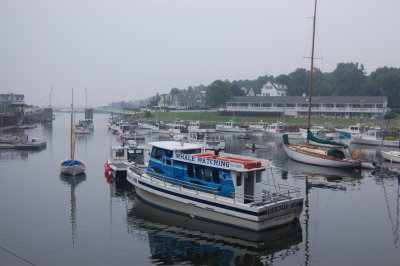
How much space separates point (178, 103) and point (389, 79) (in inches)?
3400

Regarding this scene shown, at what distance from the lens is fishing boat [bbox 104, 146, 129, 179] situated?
120 feet

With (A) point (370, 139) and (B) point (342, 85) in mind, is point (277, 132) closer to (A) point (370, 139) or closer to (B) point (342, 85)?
(A) point (370, 139)

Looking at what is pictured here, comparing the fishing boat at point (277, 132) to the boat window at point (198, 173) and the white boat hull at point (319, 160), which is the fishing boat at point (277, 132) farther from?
the boat window at point (198, 173)

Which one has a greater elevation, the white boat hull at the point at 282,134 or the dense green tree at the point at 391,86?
the dense green tree at the point at 391,86

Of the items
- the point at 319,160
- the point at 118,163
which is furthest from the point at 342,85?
the point at 118,163

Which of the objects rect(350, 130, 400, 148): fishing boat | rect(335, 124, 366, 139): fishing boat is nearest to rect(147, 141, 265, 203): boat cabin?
rect(350, 130, 400, 148): fishing boat

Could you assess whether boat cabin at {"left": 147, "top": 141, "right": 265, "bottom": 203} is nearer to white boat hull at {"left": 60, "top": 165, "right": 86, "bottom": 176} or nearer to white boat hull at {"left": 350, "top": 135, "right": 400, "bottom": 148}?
white boat hull at {"left": 60, "top": 165, "right": 86, "bottom": 176}

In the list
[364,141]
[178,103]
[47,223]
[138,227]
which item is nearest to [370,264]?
[138,227]

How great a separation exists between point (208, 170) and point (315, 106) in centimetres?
9935

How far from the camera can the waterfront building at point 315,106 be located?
10781 centimetres

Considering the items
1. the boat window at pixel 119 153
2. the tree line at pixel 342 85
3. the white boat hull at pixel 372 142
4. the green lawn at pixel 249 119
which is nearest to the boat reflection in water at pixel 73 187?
the boat window at pixel 119 153

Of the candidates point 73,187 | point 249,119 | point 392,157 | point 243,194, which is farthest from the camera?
point 249,119

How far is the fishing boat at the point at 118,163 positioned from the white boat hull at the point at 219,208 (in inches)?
368

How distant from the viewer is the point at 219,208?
77.2 feet
